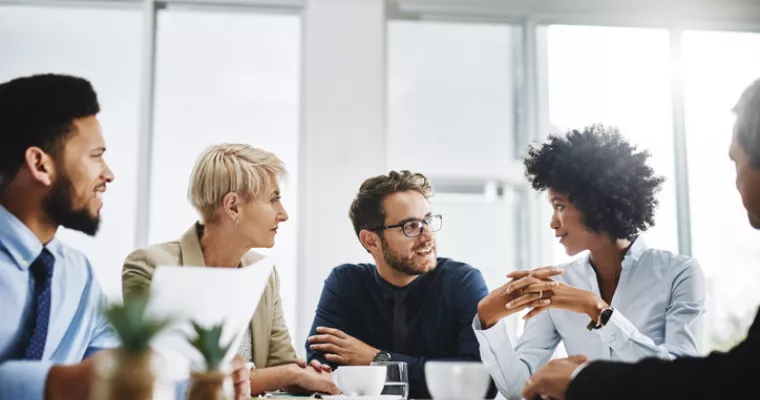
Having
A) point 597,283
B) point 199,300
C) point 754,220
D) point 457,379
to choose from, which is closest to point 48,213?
point 199,300

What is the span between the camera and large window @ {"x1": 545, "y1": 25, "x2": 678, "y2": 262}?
Answer: 14.3 feet

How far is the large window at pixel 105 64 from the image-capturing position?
12.9 feet

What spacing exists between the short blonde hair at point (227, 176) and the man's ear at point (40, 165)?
922 mm

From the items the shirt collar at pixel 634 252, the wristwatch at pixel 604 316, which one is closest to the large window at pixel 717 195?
the shirt collar at pixel 634 252

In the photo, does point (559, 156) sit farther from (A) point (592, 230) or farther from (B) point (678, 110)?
(B) point (678, 110)

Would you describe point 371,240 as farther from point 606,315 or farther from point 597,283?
point 606,315

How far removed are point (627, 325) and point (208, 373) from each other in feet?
4.79

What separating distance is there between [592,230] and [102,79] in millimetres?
2805

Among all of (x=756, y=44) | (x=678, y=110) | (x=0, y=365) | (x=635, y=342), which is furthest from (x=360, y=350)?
(x=756, y=44)

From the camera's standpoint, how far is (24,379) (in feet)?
4.33

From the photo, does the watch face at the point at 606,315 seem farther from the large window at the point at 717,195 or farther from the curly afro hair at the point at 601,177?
the large window at the point at 717,195

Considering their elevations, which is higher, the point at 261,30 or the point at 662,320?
the point at 261,30

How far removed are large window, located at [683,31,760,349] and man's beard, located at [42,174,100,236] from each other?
3633 mm

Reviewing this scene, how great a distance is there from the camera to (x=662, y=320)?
93.0 inches
